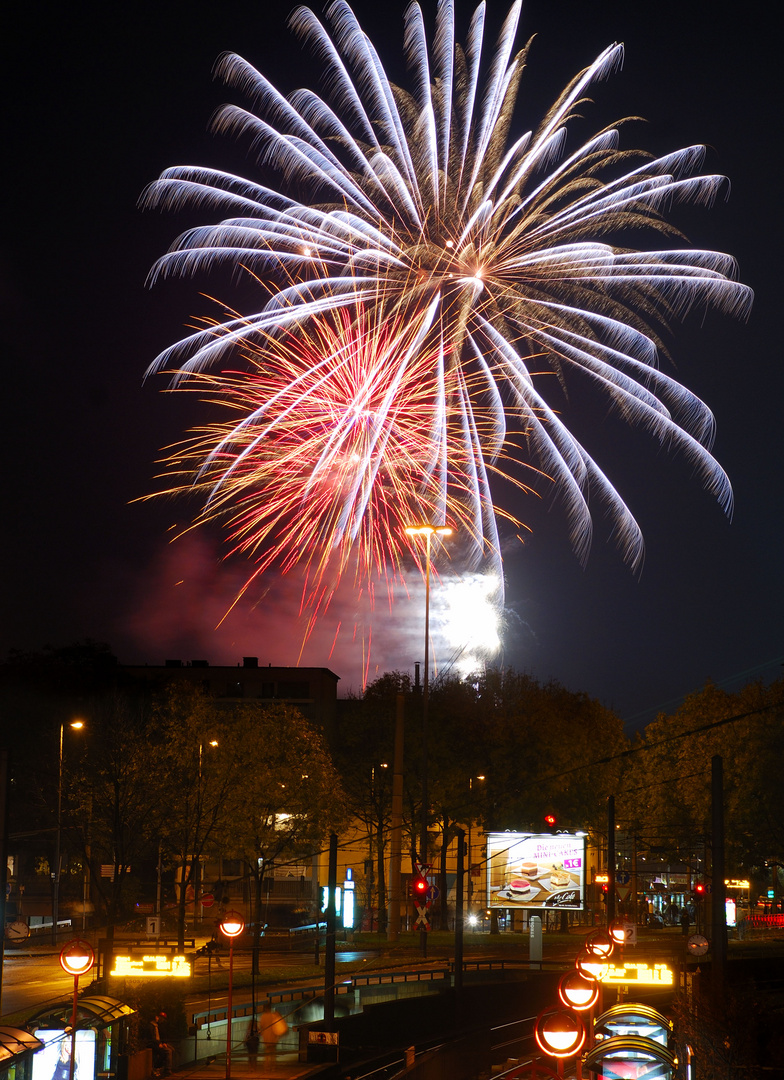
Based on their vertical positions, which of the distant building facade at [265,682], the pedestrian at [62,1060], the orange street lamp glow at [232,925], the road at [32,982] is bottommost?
the road at [32,982]

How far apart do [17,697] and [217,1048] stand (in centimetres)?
4288

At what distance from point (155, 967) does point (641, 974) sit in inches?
520

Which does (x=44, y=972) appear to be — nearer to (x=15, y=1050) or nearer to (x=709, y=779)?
(x=15, y=1050)


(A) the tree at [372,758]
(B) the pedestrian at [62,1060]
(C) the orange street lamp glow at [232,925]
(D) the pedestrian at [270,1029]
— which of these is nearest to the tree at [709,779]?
(A) the tree at [372,758]

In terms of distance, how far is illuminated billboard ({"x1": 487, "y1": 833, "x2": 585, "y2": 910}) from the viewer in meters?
52.7

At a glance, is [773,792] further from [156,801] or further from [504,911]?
[156,801]

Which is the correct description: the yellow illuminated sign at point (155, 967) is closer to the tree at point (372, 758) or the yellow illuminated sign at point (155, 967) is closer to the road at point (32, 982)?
the road at point (32, 982)

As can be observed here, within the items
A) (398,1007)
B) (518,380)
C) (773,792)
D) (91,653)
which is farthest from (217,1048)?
(91,653)

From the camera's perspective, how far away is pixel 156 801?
45.2 meters

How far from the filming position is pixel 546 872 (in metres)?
52.8

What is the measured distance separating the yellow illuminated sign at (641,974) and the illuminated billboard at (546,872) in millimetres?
21294

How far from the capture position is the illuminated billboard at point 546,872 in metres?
52.7

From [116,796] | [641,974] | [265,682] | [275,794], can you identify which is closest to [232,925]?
[641,974]

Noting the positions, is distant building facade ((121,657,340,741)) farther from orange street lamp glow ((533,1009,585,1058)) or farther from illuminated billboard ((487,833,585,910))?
orange street lamp glow ((533,1009,585,1058))
